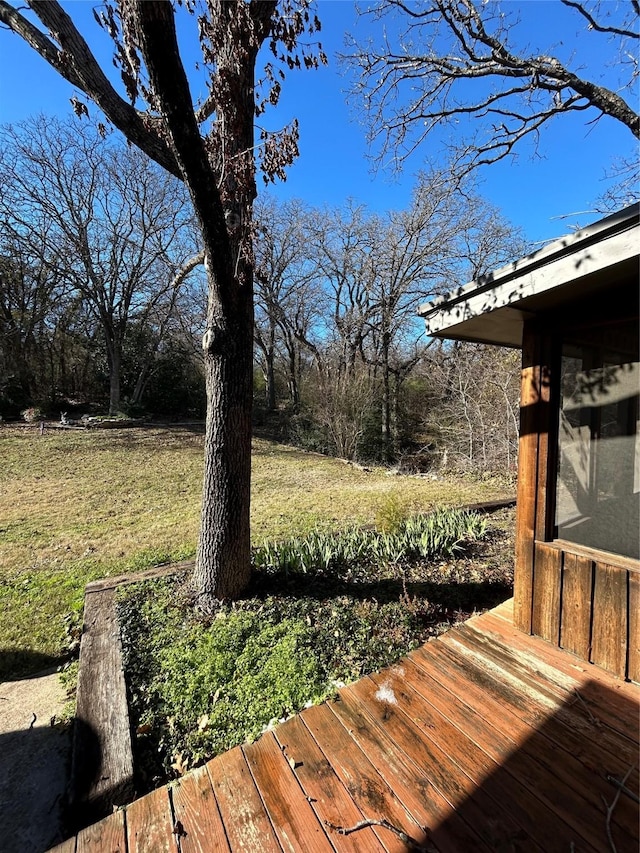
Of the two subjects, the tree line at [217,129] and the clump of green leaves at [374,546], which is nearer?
the tree line at [217,129]

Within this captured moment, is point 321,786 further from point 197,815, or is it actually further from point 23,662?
point 23,662

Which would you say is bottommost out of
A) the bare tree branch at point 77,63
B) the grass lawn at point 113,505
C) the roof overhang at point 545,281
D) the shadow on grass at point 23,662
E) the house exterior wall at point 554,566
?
the shadow on grass at point 23,662

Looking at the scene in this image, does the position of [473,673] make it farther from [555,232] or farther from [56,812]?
[555,232]

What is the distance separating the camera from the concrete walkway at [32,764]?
1565mm

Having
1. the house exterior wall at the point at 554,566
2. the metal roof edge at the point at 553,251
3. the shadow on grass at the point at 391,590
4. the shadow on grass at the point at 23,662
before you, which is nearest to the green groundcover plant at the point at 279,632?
the shadow on grass at the point at 391,590

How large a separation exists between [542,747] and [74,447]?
11.5 m

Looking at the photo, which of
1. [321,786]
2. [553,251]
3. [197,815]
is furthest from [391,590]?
[553,251]

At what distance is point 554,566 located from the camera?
2.23 m

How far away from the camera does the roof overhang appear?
1.64m

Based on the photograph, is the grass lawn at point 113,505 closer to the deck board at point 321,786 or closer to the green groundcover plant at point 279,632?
the green groundcover plant at point 279,632

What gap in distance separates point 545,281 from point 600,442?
1.05 m

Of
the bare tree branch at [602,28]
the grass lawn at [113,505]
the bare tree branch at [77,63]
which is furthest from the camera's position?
the bare tree branch at [602,28]

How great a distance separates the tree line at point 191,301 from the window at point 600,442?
7.90m

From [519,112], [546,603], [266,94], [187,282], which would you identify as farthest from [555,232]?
[187,282]
